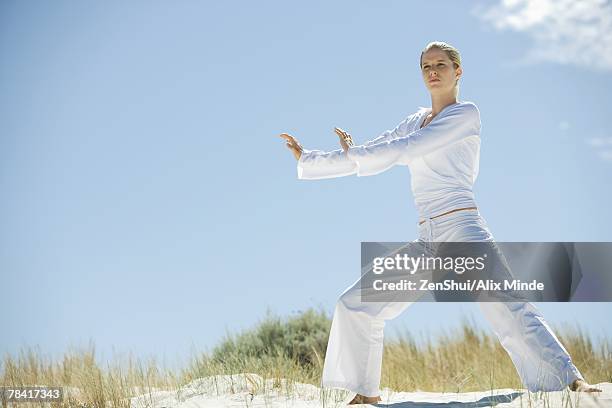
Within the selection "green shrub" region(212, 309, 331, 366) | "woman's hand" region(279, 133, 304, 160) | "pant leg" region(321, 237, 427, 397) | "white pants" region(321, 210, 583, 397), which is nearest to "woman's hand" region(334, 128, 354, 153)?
"woman's hand" region(279, 133, 304, 160)

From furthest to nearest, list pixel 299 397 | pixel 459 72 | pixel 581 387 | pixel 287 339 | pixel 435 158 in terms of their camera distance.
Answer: pixel 287 339 < pixel 299 397 < pixel 459 72 < pixel 435 158 < pixel 581 387

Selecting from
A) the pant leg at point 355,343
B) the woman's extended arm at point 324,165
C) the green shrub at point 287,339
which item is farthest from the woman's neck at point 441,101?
the green shrub at point 287,339

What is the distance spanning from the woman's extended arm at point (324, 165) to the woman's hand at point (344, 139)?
42 mm

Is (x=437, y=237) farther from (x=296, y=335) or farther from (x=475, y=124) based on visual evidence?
(x=296, y=335)

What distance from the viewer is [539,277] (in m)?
5.11

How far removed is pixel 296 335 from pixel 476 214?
6753 mm

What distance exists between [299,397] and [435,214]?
5.44 feet


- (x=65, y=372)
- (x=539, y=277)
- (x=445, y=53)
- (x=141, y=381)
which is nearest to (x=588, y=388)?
(x=539, y=277)

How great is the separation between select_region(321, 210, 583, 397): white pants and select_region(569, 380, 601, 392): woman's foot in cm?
25

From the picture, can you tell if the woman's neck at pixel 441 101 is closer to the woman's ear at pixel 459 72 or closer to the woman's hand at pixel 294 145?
the woman's ear at pixel 459 72

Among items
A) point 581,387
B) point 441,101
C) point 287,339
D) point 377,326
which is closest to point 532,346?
point 581,387

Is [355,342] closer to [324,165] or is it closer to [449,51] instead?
[324,165]

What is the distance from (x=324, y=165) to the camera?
485cm

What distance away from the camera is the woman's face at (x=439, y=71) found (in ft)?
15.7
